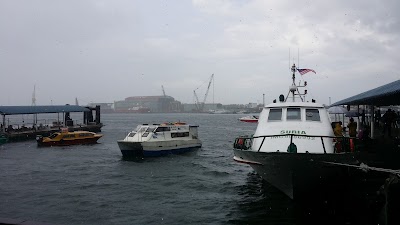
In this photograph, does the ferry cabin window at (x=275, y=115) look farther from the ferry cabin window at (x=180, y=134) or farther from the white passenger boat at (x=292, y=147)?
the ferry cabin window at (x=180, y=134)

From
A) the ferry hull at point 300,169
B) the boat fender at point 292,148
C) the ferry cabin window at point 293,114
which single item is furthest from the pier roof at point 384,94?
the boat fender at point 292,148

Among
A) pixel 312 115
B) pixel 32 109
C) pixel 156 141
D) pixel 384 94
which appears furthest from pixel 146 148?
pixel 32 109

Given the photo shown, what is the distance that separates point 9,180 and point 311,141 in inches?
741

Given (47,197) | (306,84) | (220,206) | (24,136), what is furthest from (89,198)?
(24,136)

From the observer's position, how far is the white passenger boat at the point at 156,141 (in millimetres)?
30578

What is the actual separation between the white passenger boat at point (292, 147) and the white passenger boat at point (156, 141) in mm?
15691

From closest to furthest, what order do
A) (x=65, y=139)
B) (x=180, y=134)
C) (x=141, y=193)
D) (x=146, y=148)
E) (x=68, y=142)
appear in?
1. (x=141, y=193)
2. (x=146, y=148)
3. (x=180, y=134)
4. (x=65, y=139)
5. (x=68, y=142)

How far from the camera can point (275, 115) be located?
52.3 ft

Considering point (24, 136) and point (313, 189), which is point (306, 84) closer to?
point (313, 189)

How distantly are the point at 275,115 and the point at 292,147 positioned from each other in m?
3.42

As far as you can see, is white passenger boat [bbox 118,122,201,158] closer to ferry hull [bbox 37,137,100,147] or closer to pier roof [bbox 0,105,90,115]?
ferry hull [bbox 37,137,100,147]

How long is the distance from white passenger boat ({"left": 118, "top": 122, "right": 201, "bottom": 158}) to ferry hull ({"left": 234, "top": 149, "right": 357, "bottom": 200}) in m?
18.4

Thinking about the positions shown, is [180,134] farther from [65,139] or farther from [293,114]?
[293,114]

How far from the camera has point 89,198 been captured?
17.1 metres
